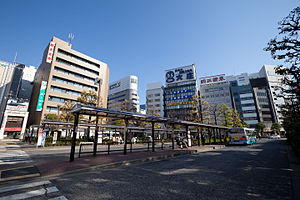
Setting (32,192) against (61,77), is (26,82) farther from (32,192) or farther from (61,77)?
(32,192)

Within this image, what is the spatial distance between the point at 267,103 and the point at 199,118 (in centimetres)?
7130

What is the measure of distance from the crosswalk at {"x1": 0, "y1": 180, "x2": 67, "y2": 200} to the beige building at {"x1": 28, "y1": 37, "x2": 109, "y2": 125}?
34.9 metres

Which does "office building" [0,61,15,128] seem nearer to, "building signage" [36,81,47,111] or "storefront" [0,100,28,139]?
"storefront" [0,100,28,139]

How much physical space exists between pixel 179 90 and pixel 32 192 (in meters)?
75.6

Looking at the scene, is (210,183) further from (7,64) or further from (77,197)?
(7,64)

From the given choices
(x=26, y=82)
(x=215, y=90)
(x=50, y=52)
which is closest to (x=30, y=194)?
(x=50, y=52)

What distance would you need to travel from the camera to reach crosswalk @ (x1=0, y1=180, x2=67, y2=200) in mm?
3529

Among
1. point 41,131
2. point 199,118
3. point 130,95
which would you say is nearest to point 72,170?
point 41,131

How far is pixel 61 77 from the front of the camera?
43.4 meters

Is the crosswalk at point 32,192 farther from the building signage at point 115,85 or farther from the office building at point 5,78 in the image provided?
the building signage at point 115,85

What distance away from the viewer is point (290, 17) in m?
8.07

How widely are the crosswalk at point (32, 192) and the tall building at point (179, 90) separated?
224 feet

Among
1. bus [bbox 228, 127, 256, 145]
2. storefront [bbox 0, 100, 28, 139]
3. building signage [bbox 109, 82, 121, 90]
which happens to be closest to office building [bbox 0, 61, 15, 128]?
storefront [bbox 0, 100, 28, 139]

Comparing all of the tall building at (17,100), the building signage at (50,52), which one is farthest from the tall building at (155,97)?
the tall building at (17,100)
